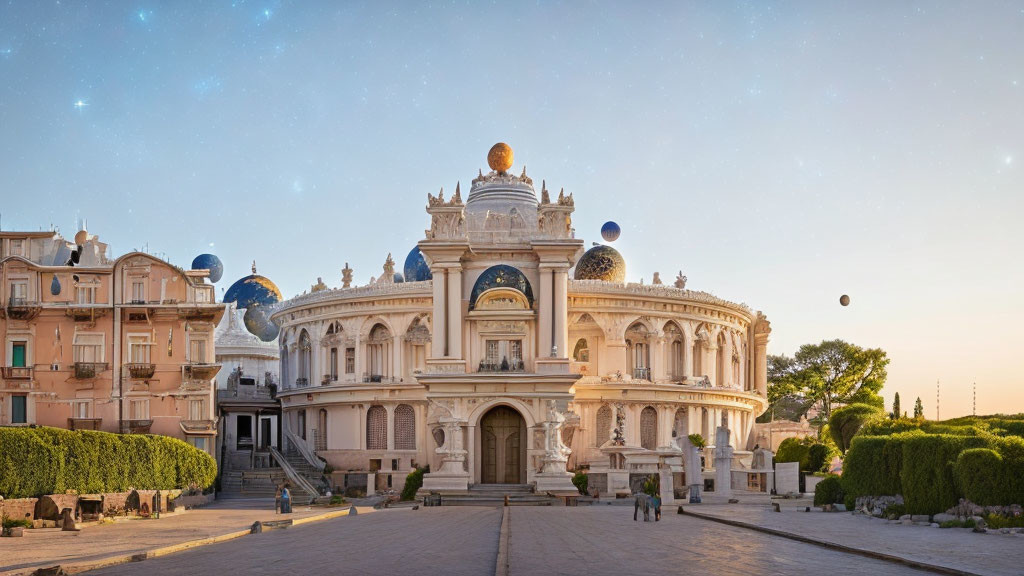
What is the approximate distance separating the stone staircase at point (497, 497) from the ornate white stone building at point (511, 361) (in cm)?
92

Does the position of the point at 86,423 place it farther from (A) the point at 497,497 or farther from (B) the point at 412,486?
(A) the point at 497,497

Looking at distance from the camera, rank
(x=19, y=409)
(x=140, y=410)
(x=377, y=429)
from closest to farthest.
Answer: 1. (x=19, y=409)
2. (x=140, y=410)
3. (x=377, y=429)

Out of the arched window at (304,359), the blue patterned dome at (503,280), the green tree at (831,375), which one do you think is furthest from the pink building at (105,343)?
the green tree at (831,375)

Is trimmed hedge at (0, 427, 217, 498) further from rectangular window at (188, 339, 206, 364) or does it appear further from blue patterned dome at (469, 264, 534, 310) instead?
blue patterned dome at (469, 264, 534, 310)

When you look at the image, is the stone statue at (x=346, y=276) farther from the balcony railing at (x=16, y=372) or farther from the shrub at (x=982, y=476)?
the shrub at (x=982, y=476)

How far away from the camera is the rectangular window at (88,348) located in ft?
218

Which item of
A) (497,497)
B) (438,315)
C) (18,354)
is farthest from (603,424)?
(18,354)

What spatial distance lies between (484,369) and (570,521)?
25.3 metres

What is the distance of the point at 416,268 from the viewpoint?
89.4 meters

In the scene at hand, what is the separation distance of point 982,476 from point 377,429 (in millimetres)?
50844

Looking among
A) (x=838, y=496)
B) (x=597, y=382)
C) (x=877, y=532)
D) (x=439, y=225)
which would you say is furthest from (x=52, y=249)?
(x=877, y=532)

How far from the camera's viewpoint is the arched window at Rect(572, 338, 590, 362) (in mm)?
85000

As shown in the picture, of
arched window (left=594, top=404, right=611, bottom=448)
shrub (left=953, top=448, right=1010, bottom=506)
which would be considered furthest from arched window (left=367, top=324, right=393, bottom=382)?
shrub (left=953, top=448, right=1010, bottom=506)

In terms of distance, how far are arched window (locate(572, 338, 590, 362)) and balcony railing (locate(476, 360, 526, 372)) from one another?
13.6 meters
